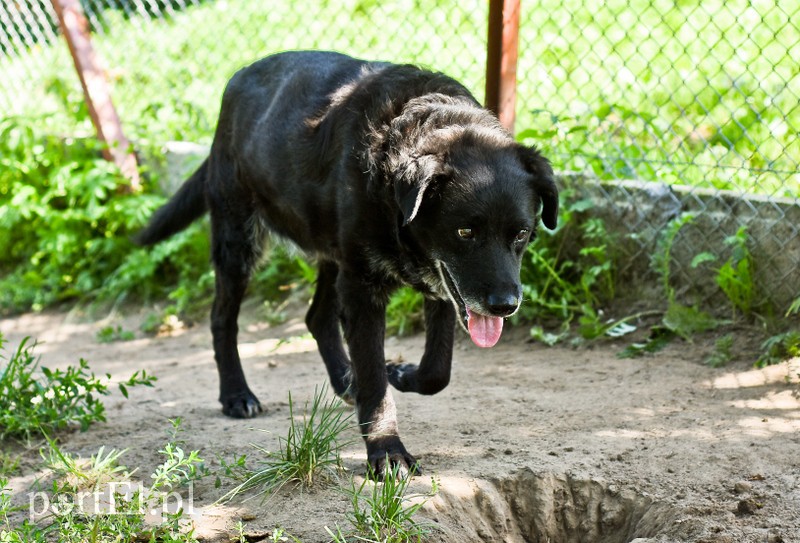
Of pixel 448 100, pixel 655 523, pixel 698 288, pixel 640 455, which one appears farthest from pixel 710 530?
pixel 698 288

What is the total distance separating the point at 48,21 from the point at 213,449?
21.4 feet

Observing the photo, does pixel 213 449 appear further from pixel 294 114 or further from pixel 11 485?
pixel 294 114

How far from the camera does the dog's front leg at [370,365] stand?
331cm

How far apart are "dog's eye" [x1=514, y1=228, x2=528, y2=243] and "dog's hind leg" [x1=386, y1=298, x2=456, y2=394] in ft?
1.82

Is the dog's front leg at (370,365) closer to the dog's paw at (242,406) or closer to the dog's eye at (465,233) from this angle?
the dog's eye at (465,233)

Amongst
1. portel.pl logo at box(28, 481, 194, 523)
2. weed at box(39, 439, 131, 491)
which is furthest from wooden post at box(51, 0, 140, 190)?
portel.pl logo at box(28, 481, 194, 523)

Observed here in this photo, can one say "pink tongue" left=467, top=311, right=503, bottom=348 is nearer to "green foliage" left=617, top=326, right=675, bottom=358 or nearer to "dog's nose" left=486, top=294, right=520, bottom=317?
"dog's nose" left=486, top=294, right=520, bottom=317

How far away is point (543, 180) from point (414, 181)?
54 centimetres

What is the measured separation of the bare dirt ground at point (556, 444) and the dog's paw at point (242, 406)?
0.23 feet

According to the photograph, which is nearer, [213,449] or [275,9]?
[213,449]

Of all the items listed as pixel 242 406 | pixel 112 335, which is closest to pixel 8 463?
pixel 242 406

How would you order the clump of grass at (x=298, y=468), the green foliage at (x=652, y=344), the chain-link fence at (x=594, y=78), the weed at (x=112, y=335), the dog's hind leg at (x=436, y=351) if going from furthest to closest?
the weed at (x=112, y=335), the chain-link fence at (x=594, y=78), the green foliage at (x=652, y=344), the dog's hind leg at (x=436, y=351), the clump of grass at (x=298, y=468)

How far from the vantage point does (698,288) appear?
4840 millimetres

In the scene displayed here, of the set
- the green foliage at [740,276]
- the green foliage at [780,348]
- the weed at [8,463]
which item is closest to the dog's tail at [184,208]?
the weed at [8,463]
